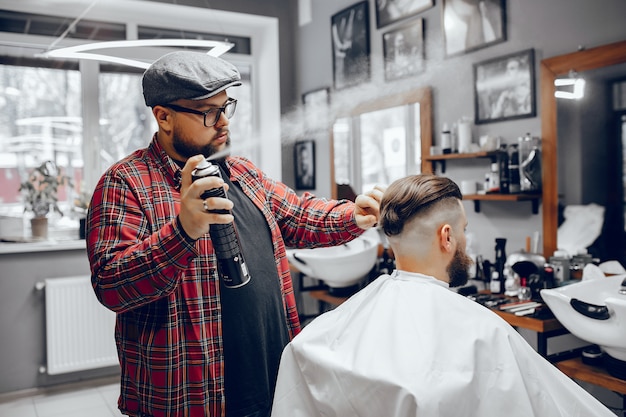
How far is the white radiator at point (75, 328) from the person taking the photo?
12.5 ft

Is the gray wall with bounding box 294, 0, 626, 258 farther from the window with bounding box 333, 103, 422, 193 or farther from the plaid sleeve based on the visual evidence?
the plaid sleeve

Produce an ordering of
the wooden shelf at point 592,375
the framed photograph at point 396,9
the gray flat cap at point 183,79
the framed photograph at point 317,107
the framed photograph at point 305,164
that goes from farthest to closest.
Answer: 1. the framed photograph at point 305,164
2. the framed photograph at point 317,107
3. the framed photograph at point 396,9
4. the wooden shelf at point 592,375
5. the gray flat cap at point 183,79

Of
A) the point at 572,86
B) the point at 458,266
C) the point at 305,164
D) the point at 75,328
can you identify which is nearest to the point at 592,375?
the point at 458,266

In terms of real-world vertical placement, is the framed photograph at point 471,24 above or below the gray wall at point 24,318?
above

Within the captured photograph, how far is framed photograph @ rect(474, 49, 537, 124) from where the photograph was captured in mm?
2770

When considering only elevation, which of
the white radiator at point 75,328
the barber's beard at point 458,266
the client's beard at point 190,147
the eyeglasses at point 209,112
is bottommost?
the white radiator at point 75,328

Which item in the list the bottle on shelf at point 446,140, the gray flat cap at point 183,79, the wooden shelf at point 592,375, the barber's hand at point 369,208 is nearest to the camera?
the gray flat cap at point 183,79

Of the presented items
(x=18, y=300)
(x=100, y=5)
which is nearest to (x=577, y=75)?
(x=100, y=5)

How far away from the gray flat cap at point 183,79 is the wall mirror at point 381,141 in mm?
1986

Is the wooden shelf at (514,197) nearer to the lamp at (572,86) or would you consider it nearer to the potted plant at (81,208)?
the lamp at (572,86)

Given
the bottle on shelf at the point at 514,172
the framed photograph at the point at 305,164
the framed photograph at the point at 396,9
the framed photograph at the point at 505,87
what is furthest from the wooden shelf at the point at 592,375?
the framed photograph at the point at 305,164

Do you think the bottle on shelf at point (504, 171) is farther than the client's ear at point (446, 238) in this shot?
Yes

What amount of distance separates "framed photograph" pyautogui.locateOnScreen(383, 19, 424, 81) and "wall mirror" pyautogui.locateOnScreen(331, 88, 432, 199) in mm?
147

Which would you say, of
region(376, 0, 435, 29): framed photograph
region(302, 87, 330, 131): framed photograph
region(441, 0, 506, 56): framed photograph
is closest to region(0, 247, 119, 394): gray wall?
region(302, 87, 330, 131): framed photograph
